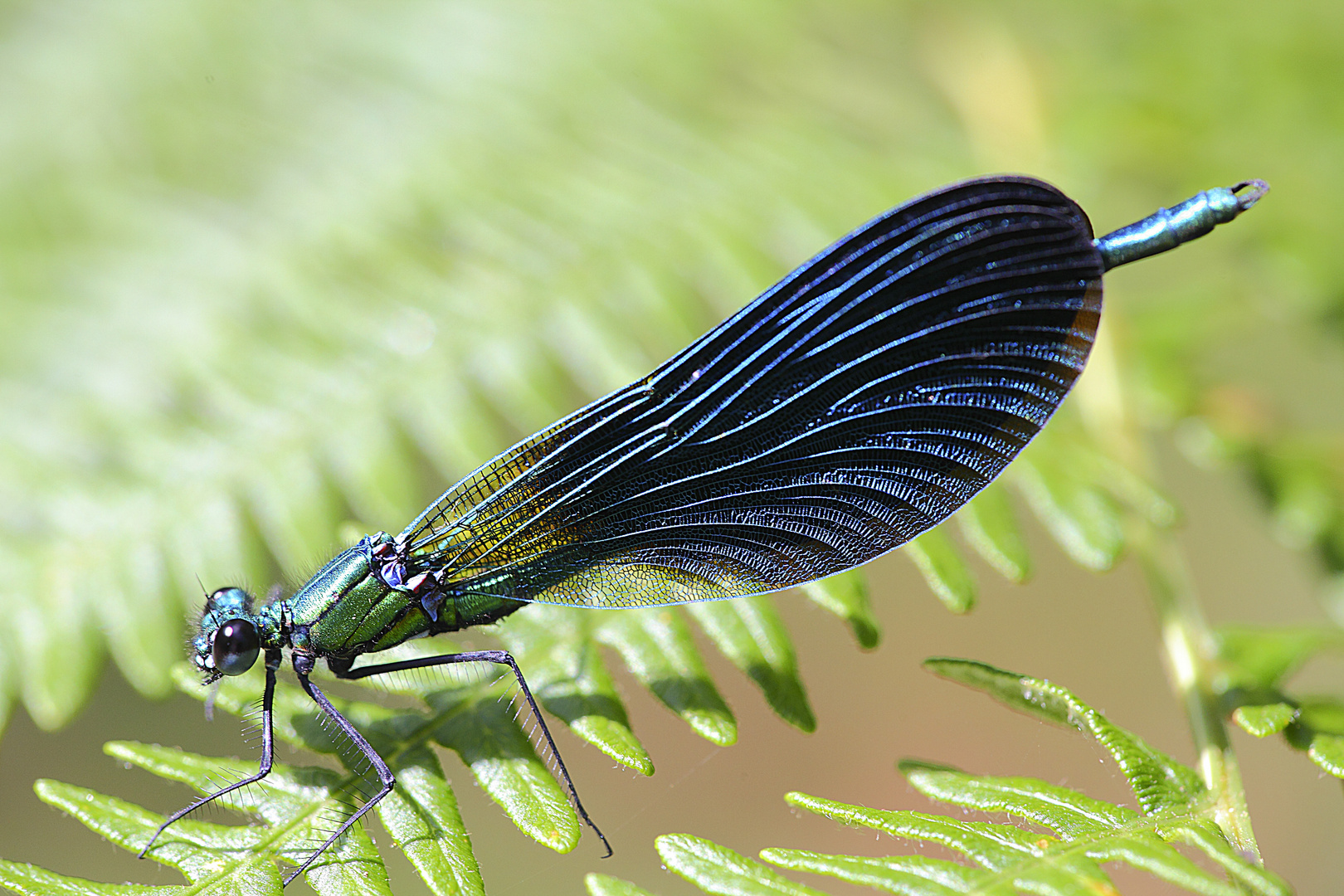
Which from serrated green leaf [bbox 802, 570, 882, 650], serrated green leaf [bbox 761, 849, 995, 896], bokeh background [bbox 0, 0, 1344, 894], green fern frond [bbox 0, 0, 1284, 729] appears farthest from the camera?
bokeh background [bbox 0, 0, 1344, 894]

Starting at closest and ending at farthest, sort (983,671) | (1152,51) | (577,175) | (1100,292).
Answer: (1100,292)
(983,671)
(577,175)
(1152,51)

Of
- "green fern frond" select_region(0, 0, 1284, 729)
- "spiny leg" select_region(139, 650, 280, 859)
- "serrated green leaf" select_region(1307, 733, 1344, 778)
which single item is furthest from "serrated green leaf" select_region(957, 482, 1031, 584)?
"spiny leg" select_region(139, 650, 280, 859)

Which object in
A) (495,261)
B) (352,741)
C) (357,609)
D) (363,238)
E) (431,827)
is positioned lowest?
(431,827)

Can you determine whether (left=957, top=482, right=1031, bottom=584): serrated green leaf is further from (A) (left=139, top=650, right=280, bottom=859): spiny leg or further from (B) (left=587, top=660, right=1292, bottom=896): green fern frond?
(A) (left=139, top=650, right=280, bottom=859): spiny leg

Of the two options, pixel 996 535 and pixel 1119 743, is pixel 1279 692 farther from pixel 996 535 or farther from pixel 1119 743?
pixel 996 535

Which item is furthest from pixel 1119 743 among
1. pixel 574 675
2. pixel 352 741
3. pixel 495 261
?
pixel 495 261

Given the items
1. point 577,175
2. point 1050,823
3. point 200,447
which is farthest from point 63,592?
point 1050,823

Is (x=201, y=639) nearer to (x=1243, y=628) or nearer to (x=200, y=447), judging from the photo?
(x=200, y=447)
